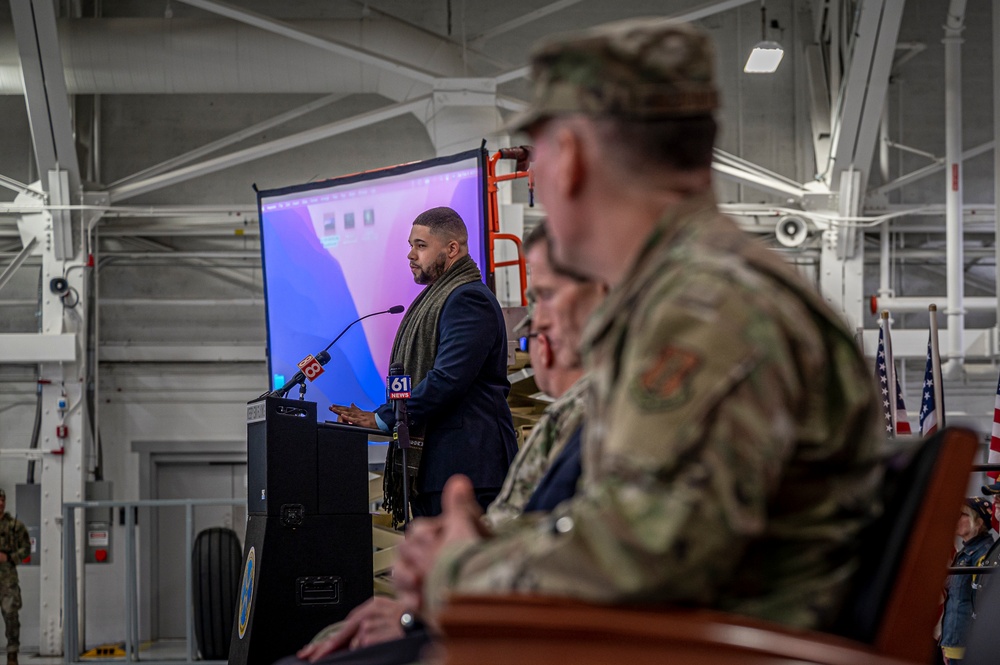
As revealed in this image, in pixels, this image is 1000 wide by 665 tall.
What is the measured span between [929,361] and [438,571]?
6122mm

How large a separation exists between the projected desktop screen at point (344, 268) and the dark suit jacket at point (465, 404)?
4.86 ft

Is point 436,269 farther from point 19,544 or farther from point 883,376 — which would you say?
point 19,544

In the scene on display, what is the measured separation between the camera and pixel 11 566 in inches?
352

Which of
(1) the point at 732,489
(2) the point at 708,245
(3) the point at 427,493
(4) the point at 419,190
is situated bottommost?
(3) the point at 427,493

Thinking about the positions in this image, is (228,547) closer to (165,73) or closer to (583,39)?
(165,73)

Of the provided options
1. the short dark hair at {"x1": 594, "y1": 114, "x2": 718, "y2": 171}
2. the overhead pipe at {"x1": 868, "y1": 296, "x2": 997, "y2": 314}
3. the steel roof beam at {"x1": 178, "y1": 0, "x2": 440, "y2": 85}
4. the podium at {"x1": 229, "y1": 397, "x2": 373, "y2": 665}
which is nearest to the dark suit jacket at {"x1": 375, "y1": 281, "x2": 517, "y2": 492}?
the podium at {"x1": 229, "y1": 397, "x2": 373, "y2": 665}

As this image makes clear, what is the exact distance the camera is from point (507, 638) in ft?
3.29

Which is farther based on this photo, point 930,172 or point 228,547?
point 930,172

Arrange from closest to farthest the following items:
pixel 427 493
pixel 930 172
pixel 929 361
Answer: pixel 427 493 → pixel 929 361 → pixel 930 172

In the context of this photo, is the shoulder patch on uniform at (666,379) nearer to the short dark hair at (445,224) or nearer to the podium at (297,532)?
the podium at (297,532)

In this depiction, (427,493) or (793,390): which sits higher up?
(793,390)

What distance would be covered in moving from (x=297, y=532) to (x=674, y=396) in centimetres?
273

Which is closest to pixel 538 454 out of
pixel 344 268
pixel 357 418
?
pixel 357 418

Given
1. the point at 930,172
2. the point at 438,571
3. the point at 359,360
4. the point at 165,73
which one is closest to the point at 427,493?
the point at 359,360
